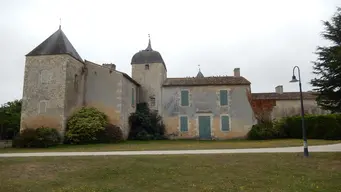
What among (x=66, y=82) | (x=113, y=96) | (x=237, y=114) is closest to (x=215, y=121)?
(x=237, y=114)

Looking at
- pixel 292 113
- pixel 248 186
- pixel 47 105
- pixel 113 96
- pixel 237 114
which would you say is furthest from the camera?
pixel 292 113

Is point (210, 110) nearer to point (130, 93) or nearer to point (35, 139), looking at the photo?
point (130, 93)

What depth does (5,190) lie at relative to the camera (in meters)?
7.73

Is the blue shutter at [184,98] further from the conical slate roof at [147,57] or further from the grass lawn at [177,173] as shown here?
the grass lawn at [177,173]

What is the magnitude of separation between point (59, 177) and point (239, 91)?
1940 cm

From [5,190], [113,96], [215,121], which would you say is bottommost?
[5,190]

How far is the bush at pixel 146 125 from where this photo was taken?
2399 cm

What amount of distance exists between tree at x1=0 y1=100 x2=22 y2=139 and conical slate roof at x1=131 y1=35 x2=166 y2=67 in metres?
13.1

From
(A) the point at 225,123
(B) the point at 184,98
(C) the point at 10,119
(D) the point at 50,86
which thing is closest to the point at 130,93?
(B) the point at 184,98

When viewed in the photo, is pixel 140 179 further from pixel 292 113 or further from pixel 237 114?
pixel 292 113

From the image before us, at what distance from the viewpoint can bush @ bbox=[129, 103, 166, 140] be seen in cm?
2399

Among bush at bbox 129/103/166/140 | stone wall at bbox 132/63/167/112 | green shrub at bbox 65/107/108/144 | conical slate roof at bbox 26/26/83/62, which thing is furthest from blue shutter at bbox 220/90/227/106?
conical slate roof at bbox 26/26/83/62

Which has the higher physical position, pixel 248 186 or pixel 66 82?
pixel 66 82

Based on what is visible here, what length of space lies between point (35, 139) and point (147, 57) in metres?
12.6
